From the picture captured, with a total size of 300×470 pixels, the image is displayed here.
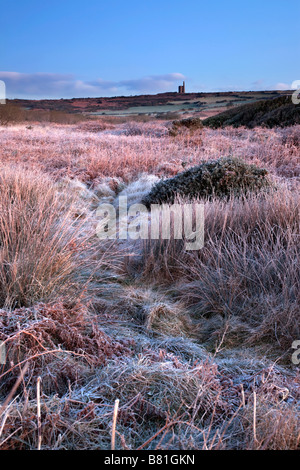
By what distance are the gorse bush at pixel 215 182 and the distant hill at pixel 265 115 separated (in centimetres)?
1621

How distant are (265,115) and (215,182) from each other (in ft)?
69.5

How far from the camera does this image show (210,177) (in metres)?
6.15

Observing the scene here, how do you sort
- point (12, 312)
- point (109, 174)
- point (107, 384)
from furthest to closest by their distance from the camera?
point (109, 174), point (12, 312), point (107, 384)

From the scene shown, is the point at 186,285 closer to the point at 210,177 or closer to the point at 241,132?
the point at 210,177

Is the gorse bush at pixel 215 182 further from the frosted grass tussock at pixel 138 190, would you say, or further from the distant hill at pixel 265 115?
the distant hill at pixel 265 115

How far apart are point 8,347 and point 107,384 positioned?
25.2 inches

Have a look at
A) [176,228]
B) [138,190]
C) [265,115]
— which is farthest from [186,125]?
[176,228]

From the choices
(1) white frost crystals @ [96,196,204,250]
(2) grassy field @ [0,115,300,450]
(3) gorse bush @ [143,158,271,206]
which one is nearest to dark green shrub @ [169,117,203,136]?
(3) gorse bush @ [143,158,271,206]

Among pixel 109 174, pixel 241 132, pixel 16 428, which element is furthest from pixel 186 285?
pixel 241 132

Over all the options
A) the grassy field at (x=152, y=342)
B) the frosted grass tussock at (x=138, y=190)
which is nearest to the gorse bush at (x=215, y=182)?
the frosted grass tussock at (x=138, y=190)

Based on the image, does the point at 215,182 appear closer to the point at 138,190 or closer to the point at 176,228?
the point at 138,190

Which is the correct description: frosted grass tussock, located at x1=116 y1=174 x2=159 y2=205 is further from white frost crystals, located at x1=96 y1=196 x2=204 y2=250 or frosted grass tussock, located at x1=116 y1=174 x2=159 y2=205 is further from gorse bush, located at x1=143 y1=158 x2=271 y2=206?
white frost crystals, located at x1=96 y1=196 x2=204 y2=250

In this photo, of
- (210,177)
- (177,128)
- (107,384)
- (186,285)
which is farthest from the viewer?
(177,128)

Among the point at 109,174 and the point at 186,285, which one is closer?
the point at 186,285
